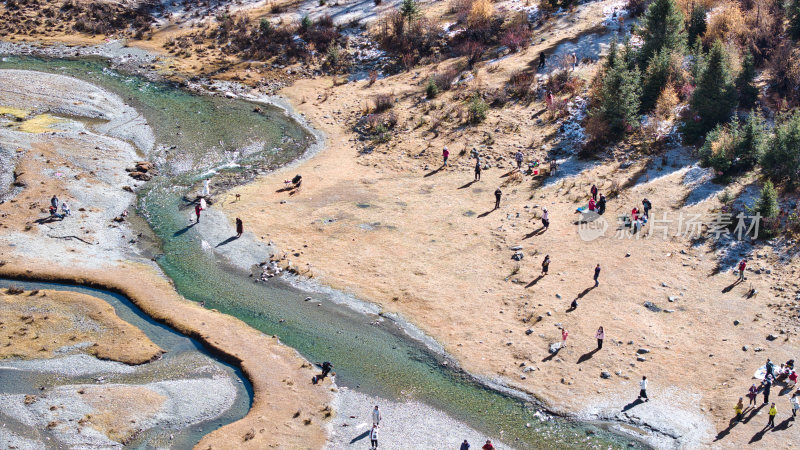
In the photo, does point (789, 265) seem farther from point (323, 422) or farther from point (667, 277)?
point (323, 422)

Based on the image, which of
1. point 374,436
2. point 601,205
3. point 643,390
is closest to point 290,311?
point 374,436

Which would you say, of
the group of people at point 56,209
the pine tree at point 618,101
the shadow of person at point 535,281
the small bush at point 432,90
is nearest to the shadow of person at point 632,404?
the shadow of person at point 535,281

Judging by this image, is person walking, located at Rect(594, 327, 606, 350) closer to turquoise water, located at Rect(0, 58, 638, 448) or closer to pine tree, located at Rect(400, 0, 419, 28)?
turquoise water, located at Rect(0, 58, 638, 448)

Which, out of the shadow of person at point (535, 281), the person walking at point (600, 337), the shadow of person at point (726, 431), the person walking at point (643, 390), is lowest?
the shadow of person at point (726, 431)

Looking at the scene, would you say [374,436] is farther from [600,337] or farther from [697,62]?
[697,62]

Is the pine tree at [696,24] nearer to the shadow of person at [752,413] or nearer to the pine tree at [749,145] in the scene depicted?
the pine tree at [749,145]

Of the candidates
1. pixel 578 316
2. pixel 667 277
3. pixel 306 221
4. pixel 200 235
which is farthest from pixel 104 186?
pixel 667 277
